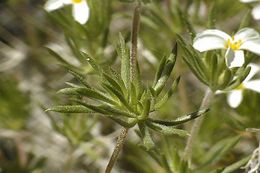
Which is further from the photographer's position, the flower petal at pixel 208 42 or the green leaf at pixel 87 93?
the flower petal at pixel 208 42

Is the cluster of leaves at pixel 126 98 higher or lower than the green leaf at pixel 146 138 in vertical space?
higher

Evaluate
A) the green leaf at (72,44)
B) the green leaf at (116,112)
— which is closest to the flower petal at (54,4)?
the green leaf at (72,44)

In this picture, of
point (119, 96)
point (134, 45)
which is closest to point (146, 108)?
point (119, 96)

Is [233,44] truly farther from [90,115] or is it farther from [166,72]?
[90,115]

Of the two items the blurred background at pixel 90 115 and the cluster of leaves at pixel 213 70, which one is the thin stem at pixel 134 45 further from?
the blurred background at pixel 90 115

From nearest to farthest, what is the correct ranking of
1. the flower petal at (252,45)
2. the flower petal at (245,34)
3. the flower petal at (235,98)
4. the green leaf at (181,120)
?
the green leaf at (181,120), the flower petal at (252,45), the flower petal at (245,34), the flower petal at (235,98)

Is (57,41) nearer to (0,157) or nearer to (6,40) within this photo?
(6,40)

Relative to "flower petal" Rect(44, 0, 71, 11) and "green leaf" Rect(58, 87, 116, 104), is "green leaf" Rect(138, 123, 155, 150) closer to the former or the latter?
"green leaf" Rect(58, 87, 116, 104)
